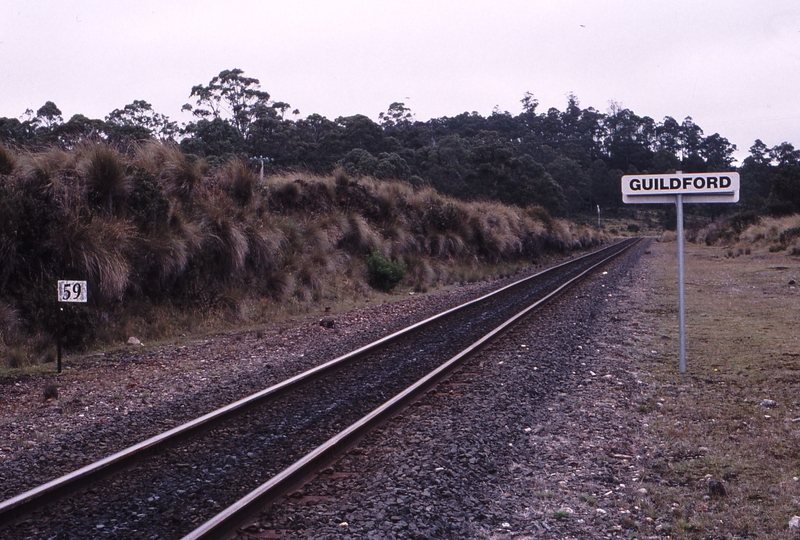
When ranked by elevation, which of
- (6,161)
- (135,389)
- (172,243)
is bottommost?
(135,389)

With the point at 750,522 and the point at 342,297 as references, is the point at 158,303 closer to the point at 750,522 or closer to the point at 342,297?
the point at 342,297

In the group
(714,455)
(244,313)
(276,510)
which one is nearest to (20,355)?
(244,313)

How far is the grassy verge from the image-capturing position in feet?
13.6

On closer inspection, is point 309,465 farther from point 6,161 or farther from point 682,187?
point 6,161

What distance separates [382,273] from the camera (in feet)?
59.2

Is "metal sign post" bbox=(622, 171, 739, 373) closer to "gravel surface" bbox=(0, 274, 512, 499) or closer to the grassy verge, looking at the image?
the grassy verge

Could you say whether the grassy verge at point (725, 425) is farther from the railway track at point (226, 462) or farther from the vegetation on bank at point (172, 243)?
the vegetation on bank at point (172, 243)

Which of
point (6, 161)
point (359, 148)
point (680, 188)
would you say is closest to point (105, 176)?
point (6, 161)

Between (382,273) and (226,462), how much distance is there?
13113mm

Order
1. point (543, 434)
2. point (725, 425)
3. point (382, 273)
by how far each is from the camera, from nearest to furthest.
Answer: point (543, 434) → point (725, 425) → point (382, 273)

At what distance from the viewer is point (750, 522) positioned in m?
3.99

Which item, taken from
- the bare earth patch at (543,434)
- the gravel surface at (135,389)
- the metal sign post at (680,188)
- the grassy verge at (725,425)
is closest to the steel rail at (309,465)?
the bare earth patch at (543,434)

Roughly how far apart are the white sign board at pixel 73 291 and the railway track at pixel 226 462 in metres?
3.00

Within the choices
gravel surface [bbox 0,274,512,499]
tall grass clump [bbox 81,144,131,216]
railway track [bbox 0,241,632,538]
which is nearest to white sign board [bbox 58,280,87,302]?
gravel surface [bbox 0,274,512,499]
